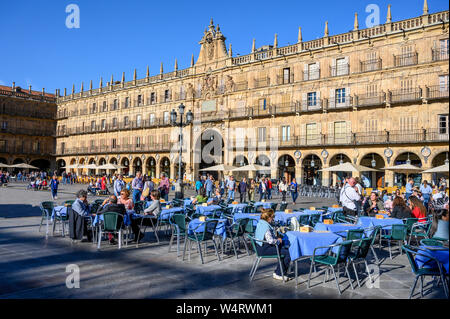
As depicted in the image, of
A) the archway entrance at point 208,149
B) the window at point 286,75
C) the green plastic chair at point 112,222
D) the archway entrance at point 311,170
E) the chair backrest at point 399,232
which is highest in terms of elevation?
the window at point 286,75

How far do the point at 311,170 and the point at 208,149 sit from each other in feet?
32.6

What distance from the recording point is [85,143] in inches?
1794

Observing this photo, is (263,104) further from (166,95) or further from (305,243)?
(305,243)

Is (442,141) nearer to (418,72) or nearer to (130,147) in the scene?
(418,72)

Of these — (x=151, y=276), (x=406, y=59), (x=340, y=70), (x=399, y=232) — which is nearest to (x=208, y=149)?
(x=340, y=70)

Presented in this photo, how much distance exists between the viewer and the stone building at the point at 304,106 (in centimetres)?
2317

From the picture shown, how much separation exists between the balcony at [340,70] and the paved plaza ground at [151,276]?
20.8 m

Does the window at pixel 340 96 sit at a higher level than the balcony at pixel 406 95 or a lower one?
higher

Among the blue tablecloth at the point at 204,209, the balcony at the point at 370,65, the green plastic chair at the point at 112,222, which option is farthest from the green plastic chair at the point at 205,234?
the balcony at the point at 370,65

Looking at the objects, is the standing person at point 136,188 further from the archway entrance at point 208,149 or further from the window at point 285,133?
the archway entrance at point 208,149

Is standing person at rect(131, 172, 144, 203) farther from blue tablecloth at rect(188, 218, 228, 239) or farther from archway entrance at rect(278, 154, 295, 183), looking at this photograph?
archway entrance at rect(278, 154, 295, 183)

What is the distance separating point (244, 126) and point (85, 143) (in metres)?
23.2

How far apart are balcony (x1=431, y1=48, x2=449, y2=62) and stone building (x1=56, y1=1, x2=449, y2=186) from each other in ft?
0.25

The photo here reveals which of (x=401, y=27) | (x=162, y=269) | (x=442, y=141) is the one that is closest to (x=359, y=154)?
(x=442, y=141)
